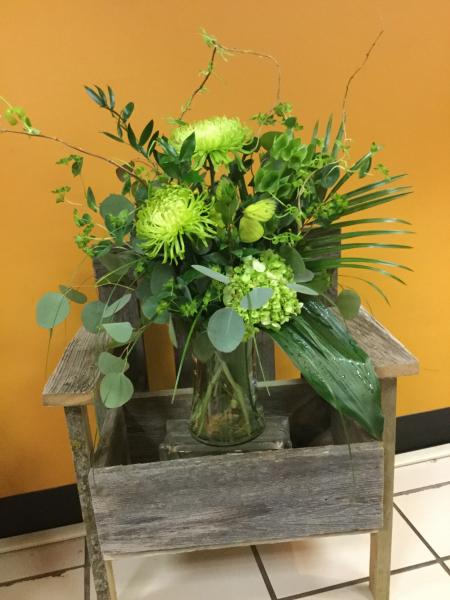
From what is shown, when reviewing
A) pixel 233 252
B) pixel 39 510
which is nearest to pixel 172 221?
pixel 233 252

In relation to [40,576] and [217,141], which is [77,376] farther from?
[40,576]

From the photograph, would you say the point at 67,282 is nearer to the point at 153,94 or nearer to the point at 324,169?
the point at 153,94

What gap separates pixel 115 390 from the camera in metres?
0.67

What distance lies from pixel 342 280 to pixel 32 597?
90 cm

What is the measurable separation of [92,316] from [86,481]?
255 mm

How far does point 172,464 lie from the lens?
0.72 meters

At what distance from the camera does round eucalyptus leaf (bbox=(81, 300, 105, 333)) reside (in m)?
0.73

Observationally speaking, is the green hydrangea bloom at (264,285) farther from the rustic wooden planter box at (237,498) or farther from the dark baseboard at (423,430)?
the dark baseboard at (423,430)

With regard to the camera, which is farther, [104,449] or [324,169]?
[104,449]

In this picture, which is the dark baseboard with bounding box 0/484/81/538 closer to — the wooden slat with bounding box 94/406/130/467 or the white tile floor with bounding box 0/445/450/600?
the white tile floor with bounding box 0/445/450/600

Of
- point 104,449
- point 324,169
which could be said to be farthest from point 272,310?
point 104,449

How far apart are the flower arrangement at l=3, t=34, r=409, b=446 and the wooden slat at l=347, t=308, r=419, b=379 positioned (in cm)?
8

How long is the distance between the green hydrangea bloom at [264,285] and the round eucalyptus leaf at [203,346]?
72mm

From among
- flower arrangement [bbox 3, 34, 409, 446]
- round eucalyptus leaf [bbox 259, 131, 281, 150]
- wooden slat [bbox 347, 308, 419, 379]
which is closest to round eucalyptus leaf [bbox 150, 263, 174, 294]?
flower arrangement [bbox 3, 34, 409, 446]
